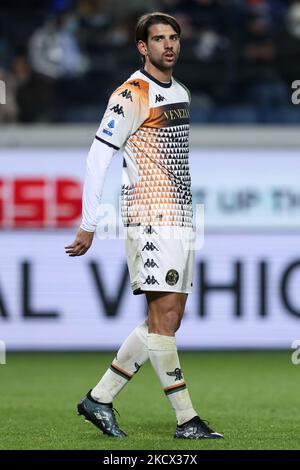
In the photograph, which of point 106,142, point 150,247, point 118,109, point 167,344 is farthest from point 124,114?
point 167,344

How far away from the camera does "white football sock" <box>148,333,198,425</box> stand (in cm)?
683

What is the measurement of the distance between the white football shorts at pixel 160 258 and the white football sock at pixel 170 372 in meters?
0.28

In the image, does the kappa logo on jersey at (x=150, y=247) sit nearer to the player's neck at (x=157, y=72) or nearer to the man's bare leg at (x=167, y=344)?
the man's bare leg at (x=167, y=344)

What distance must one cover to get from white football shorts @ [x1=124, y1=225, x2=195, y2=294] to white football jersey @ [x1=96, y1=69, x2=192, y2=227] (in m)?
0.06

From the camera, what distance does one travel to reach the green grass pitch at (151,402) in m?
6.76

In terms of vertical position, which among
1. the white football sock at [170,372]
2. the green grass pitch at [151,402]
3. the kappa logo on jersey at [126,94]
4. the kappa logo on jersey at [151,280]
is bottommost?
the green grass pitch at [151,402]

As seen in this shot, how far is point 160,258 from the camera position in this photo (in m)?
6.82

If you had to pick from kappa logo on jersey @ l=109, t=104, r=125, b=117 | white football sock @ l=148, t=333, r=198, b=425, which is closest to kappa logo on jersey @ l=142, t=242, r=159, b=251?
white football sock @ l=148, t=333, r=198, b=425

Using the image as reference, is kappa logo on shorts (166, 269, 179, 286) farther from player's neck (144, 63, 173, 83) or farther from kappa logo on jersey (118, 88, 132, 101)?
player's neck (144, 63, 173, 83)

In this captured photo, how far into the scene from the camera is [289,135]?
13125 millimetres
